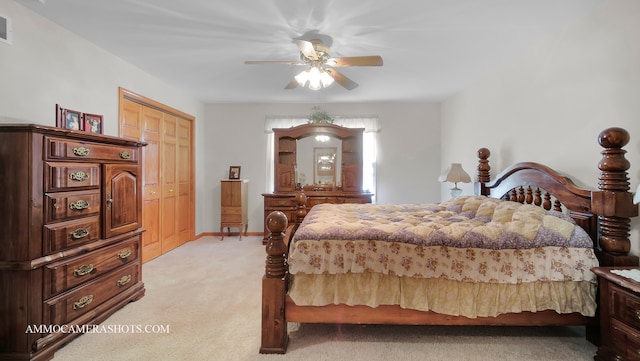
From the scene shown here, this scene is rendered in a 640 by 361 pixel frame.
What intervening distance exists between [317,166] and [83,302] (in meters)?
3.44

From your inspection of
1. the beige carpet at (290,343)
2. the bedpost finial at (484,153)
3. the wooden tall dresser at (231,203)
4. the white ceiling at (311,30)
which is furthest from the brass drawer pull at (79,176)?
the bedpost finial at (484,153)

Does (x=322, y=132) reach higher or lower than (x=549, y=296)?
higher

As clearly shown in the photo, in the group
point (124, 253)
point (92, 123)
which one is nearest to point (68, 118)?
point (92, 123)

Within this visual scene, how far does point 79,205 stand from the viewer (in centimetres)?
195

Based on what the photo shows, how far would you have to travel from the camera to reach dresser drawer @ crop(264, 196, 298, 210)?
454cm

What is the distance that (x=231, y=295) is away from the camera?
263cm

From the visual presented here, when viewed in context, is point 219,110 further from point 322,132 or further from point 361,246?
point 361,246

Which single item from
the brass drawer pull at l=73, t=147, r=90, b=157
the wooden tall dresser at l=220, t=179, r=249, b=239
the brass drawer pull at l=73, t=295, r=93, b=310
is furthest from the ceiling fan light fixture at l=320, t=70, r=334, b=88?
the wooden tall dresser at l=220, t=179, r=249, b=239

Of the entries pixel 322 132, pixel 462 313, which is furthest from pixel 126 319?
pixel 322 132

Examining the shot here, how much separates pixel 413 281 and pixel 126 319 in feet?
7.20

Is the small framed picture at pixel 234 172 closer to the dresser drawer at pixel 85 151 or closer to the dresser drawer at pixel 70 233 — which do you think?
the dresser drawer at pixel 85 151

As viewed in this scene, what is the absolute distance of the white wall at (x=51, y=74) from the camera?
6.69 ft

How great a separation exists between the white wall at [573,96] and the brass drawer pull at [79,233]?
369 centimetres

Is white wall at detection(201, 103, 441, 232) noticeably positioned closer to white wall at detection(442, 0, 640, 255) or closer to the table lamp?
the table lamp
